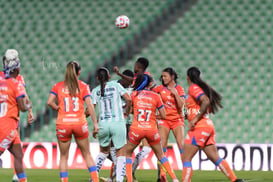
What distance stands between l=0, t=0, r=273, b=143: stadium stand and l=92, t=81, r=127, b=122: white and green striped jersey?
7.84 m

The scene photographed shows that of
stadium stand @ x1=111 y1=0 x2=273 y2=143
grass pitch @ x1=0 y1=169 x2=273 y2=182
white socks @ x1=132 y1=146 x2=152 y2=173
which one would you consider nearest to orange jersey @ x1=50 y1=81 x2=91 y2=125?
white socks @ x1=132 y1=146 x2=152 y2=173

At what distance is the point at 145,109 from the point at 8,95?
234cm

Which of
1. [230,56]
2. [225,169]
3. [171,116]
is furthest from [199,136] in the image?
[230,56]

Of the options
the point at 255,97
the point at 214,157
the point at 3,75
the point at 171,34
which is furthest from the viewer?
the point at 171,34

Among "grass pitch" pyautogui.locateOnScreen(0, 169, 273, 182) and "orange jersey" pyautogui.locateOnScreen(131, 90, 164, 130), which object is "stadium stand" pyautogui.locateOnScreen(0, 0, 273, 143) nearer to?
"grass pitch" pyautogui.locateOnScreen(0, 169, 273, 182)

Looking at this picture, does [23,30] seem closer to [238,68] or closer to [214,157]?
[238,68]

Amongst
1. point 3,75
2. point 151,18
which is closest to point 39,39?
point 151,18

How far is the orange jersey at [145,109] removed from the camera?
370 inches

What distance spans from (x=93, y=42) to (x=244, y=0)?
5.34 meters

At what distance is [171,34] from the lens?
63.3 feet

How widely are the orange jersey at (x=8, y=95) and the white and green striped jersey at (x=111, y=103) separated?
6.20 ft

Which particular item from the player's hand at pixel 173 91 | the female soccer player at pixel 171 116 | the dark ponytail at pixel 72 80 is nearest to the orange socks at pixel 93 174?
the dark ponytail at pixel 72 80

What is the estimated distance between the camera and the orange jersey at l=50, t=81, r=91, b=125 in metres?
8.82

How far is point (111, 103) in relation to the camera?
971 centimetres
